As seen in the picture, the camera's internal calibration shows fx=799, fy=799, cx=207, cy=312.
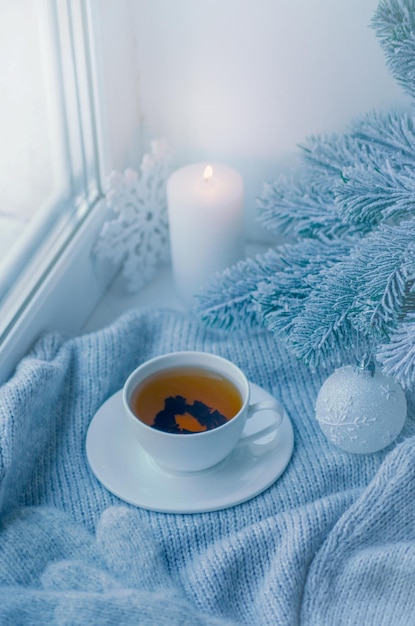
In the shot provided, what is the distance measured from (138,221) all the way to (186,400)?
0.79ft

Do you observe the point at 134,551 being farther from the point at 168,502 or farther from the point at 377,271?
the point at 377,271

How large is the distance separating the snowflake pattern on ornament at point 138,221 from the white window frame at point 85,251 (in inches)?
0.8

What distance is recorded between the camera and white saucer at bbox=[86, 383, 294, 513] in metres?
0.58

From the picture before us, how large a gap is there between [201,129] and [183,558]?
434mm

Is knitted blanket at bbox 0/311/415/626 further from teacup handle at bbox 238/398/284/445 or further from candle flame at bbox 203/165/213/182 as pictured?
candle flame at bbox 203/165/213/182

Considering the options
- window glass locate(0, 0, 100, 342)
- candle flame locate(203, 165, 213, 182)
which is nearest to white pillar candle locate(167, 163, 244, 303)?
candle flame locate(203, 165, 213, 182)

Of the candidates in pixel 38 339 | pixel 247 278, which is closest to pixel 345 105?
pixel 247 278

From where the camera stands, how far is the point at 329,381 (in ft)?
2.02

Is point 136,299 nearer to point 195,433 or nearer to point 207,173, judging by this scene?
point 207,173

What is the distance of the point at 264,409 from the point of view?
1.97 ft

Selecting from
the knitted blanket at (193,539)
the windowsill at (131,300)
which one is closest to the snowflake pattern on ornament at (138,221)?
the windowsill at (131,300)

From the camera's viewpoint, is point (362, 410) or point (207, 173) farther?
point (207, 173)

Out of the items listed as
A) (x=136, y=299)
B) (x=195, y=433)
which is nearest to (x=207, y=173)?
(x=136, y=299)

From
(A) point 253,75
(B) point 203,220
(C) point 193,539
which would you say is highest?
(A) point 253,75
